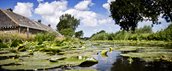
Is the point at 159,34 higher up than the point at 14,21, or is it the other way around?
the point at 14,21

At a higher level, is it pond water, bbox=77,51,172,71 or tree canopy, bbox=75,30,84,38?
tree canopy, bbox=75,30,84,38

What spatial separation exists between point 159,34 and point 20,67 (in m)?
23.2

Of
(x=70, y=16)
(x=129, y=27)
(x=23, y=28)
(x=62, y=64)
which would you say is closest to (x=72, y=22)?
(x=70, y=16)

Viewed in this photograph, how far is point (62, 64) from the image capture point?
241 inches

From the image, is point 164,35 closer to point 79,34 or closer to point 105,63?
point 105,63

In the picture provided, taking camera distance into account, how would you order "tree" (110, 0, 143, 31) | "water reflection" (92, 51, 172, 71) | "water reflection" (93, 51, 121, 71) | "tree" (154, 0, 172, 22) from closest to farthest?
"water reflection" (92, 51, 172, 71), "water reflection" (93, 51, 121, 71), "tree" (154, 0, 172, 22), "tree" (110, 0, 143, 31)

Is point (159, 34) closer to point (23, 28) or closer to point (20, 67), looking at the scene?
point (23, 28)

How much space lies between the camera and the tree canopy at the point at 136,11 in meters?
39.2

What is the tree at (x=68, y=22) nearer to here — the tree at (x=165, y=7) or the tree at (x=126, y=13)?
the tree at (x=126, y=13)

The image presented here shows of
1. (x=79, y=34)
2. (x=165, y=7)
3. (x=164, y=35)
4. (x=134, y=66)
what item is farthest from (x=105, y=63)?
(x=79, y=34)

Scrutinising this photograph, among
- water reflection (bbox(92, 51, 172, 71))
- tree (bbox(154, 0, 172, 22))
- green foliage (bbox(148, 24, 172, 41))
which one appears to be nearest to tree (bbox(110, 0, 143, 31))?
tree (bbox(154, 0, 172, 22))

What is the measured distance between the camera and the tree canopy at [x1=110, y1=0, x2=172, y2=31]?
129 ft

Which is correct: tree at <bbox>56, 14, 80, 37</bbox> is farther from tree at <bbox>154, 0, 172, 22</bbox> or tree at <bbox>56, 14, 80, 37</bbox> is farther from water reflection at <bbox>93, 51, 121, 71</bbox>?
water reflection at <bbox>93, 51, 121, 71</bbox>

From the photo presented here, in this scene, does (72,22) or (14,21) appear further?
(72,22)
